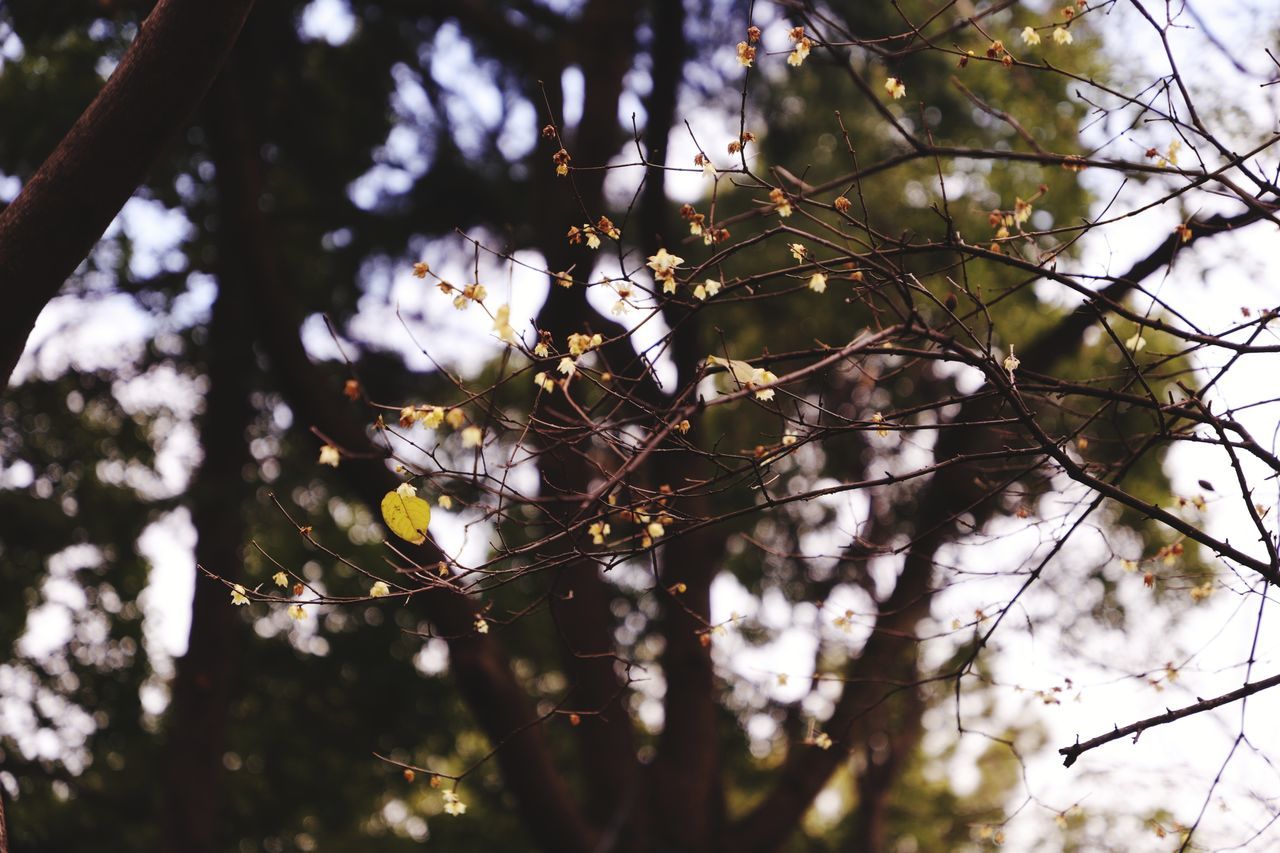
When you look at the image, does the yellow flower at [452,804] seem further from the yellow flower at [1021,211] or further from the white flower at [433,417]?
the yellow flower at [1021,211]

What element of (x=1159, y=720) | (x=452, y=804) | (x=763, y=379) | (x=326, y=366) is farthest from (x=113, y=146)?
(x=326, y=366)

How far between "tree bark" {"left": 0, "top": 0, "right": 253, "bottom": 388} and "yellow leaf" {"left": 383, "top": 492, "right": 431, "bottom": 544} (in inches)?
49.2

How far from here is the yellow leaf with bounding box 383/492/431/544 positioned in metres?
2.29

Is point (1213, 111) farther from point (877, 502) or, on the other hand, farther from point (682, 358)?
point (877, 502)

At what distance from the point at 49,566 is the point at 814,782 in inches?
272

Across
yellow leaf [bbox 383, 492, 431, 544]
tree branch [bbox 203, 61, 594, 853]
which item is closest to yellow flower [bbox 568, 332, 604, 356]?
yellow leaf [bbox 383, 492, 431, 544]

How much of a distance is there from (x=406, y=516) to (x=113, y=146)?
1337 millimetres

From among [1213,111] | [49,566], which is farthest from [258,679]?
[1213,111]

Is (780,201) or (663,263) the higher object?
(780,201)

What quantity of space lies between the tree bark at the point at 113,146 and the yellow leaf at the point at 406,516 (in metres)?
1.25

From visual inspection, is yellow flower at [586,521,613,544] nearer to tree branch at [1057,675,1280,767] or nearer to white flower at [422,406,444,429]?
white flower at [422,406,444,429]

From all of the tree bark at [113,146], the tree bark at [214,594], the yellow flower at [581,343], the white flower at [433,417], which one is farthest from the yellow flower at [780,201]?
the tree bark at [214,594]

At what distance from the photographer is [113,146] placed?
259 centimetres

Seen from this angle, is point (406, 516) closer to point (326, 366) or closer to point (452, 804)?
point (452, 804)
